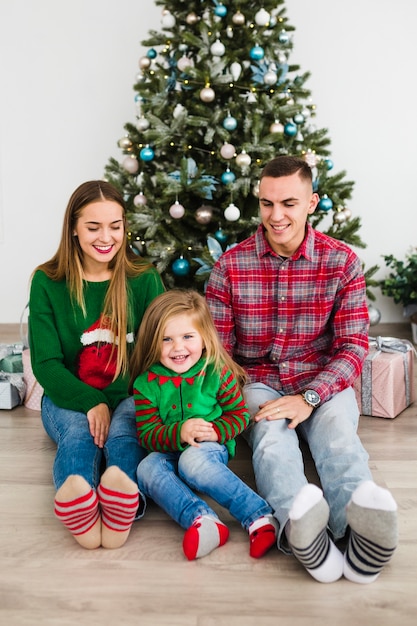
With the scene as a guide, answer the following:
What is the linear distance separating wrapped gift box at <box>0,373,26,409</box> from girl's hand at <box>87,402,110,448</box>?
2.56 feet

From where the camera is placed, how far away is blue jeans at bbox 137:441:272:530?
1.65m

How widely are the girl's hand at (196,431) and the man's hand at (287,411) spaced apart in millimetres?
182

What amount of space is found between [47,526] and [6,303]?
255cm

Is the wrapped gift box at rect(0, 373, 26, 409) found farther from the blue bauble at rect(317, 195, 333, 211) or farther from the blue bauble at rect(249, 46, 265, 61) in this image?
the blue bauble at rect(249, 46, 265, 61)

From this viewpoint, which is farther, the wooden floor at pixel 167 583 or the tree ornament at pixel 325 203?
the tree ornament at pixel 325 203

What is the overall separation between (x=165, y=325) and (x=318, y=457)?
0.54 meters

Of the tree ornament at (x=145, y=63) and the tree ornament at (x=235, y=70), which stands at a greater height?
the tree ornament at (x=145, y=63)

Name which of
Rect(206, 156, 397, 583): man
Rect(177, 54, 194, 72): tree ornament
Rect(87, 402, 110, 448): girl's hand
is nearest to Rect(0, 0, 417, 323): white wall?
Rect(177, 54, 194, 72): tree ornament

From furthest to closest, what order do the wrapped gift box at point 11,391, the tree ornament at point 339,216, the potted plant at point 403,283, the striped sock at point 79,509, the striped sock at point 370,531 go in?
1. the potted plant at point 403,283
2. the tree ornament at point 339,216
3. the wrapped gift box at point 11,391
4. the striped sock at point 79,509
5. the striped sock at point 370,531

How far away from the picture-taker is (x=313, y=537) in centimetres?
141

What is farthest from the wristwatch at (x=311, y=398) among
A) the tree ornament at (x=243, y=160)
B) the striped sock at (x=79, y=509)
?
the tree ornament at (x=243, y=160)

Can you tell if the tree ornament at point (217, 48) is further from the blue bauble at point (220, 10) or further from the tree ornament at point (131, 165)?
the tree ornament at point (131, 165)

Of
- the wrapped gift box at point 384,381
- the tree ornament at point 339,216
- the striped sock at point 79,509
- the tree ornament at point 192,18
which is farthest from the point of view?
the tree ornament at point 339,216

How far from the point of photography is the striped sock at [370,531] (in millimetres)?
1352
